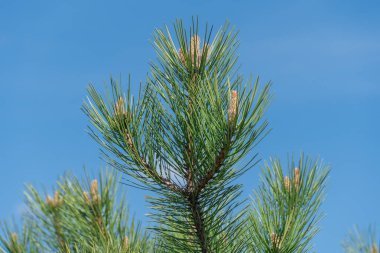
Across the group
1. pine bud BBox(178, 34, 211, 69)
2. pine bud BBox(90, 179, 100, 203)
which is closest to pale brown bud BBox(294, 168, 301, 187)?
pine bud BBox(178, 34, 211, 69)

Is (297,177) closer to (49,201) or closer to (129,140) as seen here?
(129,140)

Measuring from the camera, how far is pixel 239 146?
5.09 ft

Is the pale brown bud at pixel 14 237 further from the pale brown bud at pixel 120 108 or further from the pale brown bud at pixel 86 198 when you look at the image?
the pale brown bud at pixel 120 108

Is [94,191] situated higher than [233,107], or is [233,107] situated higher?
[94,191]

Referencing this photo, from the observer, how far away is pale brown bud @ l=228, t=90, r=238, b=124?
1491 millimetres

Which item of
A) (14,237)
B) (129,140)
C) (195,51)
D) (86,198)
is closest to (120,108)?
(129,140)

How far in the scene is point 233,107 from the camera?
150 cm

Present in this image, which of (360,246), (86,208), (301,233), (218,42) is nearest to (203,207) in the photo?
(301,233)

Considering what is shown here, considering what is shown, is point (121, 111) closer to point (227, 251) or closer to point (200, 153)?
point (200, 153)

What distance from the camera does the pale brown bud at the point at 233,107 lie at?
149 cm

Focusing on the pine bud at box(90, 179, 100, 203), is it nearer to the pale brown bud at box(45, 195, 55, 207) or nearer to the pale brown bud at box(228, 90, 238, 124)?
the pale brown bud at box(45, 195, 55, 207)

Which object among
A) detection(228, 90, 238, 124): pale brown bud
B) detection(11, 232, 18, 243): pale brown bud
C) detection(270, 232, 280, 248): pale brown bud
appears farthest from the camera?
detection(11, 232, 18, 243): pale brown bud

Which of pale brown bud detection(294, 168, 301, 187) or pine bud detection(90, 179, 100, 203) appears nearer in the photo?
pale brown bud detection(294, 168, 301, 187)

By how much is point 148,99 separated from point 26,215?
1478 millimetres
